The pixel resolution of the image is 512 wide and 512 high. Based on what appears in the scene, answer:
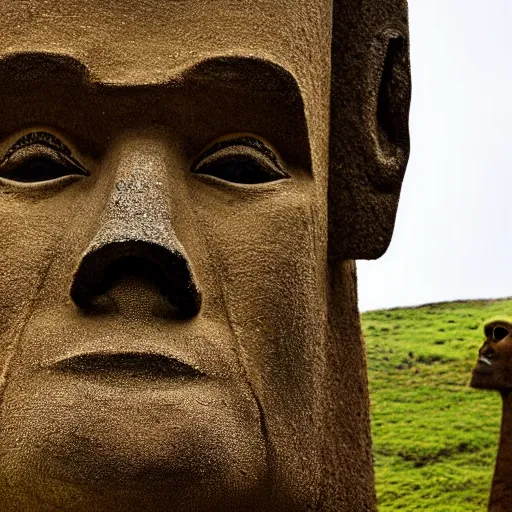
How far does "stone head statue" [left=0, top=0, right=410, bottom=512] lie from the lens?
315 centimetres

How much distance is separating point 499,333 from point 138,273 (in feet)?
20.2

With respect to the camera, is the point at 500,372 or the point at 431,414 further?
the point at 431,414

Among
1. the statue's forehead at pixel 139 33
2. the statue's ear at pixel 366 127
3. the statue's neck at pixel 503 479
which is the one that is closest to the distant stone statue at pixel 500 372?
the statue's neck at pixel 503 479

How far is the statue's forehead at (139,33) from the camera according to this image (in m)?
3.49

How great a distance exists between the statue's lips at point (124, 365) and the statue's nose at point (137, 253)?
184 mm

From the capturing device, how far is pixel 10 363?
3.32 metres

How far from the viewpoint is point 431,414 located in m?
13.1

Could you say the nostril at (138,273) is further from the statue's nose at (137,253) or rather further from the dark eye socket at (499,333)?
the dark eye socket at (499,333)

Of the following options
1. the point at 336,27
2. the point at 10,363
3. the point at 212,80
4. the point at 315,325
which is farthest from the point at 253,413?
the point at 336,27

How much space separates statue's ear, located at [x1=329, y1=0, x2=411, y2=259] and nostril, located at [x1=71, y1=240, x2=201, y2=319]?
1.02m

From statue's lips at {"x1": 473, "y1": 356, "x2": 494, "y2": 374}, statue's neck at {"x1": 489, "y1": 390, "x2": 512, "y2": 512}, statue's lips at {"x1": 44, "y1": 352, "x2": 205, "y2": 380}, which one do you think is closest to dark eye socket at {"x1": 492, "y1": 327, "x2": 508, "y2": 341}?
statue's lips at {"x1": 473, "y1": 356, "x2": 494, "y2": 374}

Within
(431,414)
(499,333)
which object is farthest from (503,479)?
(431,414)

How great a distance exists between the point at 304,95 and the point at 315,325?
765 mm

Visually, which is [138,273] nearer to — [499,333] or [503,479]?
[503,479]
